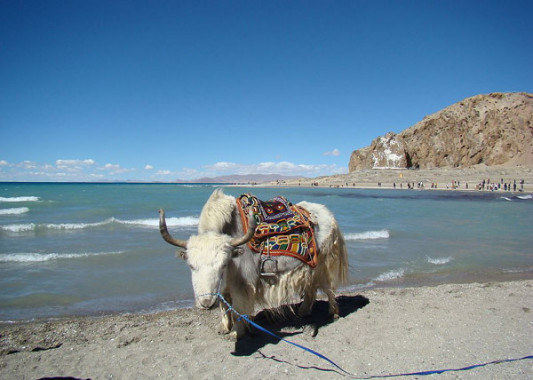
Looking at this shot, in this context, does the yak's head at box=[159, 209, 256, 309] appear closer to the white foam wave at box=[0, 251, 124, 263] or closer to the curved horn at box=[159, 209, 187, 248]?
the curved horn at box=[159, 209, 187, 248]

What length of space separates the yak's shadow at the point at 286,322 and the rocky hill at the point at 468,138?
236 feet

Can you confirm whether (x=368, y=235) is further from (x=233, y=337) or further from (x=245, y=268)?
(x=245, y=268)

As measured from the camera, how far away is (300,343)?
3.42 meters

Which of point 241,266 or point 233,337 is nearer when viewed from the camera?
point 241,266

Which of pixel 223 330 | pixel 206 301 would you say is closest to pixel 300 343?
pixel 223 330

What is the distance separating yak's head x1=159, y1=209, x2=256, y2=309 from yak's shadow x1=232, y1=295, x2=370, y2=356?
103cm

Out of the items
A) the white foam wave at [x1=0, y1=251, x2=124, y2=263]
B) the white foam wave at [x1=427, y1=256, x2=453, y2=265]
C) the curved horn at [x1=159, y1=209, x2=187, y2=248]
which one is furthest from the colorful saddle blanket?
the white foam wave at [x1=0, y1=251, x2=124, y2=263]

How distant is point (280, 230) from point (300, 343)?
1.20 meters

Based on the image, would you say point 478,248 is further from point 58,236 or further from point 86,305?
point 58,236

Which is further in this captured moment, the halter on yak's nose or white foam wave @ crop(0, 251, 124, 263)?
white foam wave @ crop(0, 251, 124, 263)

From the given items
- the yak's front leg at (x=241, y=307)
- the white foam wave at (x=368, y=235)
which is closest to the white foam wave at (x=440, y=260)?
the white foam wave at (x=368, y=235)

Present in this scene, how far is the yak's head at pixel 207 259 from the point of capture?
255cm

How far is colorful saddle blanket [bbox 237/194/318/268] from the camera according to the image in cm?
350

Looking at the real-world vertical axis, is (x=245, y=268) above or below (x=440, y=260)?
above
